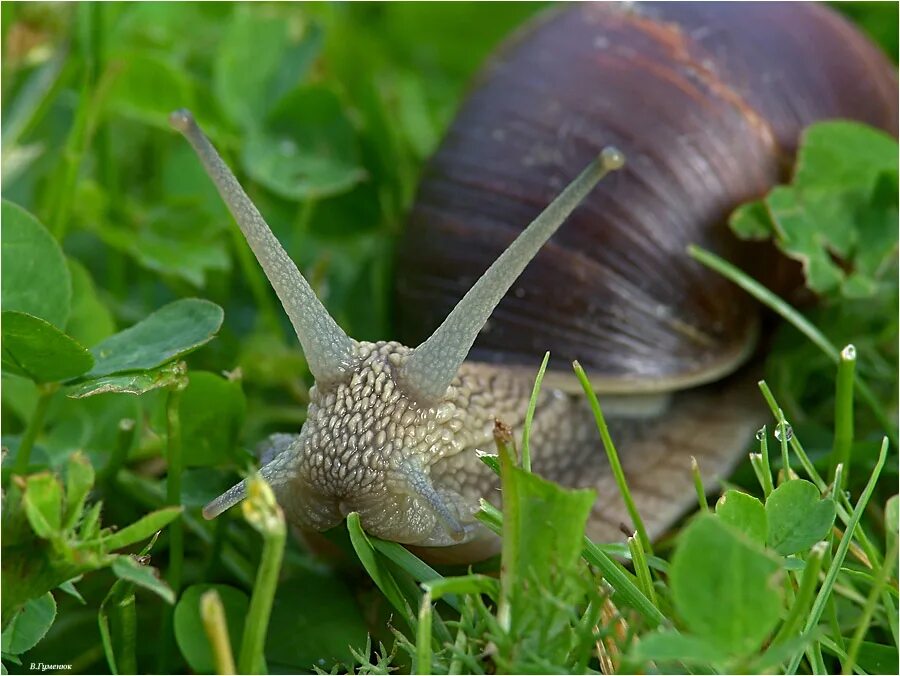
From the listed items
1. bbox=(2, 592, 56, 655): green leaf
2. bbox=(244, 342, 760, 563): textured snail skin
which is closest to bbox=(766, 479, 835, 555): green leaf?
bbox=(244, 342, 760, 563): textured snail skin

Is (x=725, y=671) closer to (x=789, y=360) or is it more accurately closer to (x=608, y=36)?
(x=789, y=360)

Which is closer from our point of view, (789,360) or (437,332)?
(437,332)

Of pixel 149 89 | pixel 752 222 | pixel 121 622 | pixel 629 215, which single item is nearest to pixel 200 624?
pixel 121 622

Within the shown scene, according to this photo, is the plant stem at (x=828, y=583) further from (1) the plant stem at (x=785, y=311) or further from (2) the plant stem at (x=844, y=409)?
(1) the plant stem at (x=785, y=311)

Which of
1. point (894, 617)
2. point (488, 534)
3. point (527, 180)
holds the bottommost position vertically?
point (488, 534)

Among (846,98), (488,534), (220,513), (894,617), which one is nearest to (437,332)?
(488,534)

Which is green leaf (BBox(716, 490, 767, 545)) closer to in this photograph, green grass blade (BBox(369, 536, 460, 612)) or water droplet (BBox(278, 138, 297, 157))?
green grass blade (BBox(369, 536, 460, 612))

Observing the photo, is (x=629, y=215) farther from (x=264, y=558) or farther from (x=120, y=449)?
(x=264, y=558)
